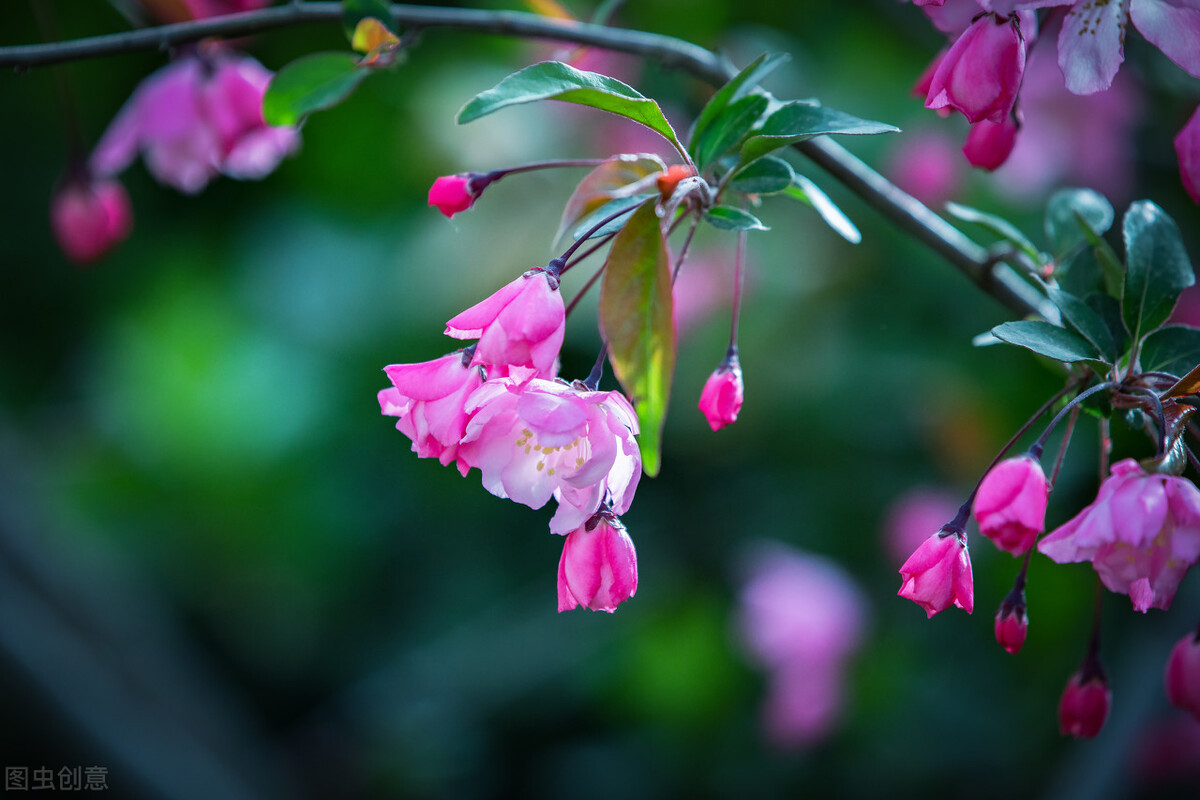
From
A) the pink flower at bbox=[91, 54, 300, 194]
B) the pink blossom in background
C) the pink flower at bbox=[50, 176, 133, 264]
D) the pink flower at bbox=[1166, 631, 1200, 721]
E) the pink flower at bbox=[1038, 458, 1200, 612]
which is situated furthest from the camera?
the pink blossom in background

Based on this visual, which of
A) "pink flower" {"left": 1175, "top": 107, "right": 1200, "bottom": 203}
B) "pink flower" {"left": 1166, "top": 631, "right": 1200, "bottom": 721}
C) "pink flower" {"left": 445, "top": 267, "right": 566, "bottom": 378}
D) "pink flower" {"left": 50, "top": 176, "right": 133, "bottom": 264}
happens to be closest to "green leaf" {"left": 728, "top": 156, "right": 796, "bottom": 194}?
"pink flower" {"left": 445, "top": 267, "right": 566, "bottom": 378}

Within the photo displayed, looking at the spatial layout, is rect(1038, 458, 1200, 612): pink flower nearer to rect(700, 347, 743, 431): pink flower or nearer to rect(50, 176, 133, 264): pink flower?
rect(700, 347, 743, 431): pink flower

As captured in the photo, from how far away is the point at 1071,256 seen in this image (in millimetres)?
649

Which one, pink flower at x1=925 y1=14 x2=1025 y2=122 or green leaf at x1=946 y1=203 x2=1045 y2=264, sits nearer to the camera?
pink flower at x1=925 y1=14 x2=1025 y2=122

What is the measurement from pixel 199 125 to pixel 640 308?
681 millimetres

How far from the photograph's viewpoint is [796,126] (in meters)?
0.51

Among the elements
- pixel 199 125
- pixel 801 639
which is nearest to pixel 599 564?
pixel 199 125

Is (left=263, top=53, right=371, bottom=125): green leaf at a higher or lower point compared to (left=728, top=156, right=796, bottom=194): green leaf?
lower

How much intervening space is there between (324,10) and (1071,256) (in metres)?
0.59

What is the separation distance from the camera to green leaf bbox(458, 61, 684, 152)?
457mm

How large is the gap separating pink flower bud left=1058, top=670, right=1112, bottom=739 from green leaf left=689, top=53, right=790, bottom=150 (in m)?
0.47

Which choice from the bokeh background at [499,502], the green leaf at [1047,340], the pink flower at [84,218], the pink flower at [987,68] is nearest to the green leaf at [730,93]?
the pink flower at [987,68]

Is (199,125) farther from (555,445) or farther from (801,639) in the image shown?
(801,639)

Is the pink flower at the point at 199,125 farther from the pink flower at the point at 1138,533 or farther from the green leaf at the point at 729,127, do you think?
the pink flower at the point at 1138,533
